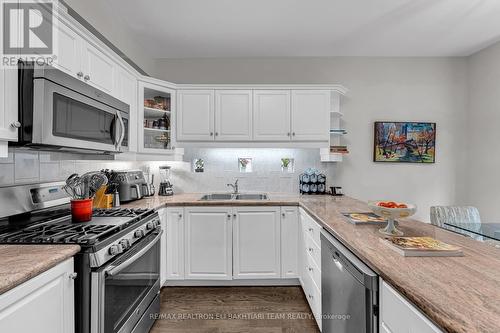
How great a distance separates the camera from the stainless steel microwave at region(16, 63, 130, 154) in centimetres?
132

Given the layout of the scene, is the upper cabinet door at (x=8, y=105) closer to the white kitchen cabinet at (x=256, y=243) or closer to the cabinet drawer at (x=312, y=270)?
the white kitchen cabinet at (x=256, y=243)

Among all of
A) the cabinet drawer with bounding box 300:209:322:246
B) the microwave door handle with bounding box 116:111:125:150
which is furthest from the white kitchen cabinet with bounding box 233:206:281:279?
the microwave door handle with bounding box 116:111:125:150

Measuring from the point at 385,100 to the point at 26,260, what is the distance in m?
3.82

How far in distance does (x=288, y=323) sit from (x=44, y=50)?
2.54m

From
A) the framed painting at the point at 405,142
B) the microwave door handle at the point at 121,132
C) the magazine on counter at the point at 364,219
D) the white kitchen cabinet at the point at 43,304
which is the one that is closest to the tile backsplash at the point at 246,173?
the framed painting at the point at 405,142

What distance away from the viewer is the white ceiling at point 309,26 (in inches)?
92.6

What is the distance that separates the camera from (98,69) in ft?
6.73

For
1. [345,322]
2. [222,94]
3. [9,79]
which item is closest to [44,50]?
[9,79]

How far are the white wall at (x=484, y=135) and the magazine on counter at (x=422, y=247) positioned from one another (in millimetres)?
2780

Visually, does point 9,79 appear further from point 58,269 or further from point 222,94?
point 222,94

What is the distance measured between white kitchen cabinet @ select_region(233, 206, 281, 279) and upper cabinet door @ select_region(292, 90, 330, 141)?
1.01 metres

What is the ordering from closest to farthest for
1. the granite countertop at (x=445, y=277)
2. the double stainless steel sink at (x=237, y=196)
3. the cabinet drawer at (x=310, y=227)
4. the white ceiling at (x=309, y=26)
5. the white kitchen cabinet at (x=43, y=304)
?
the granite countertop at (x=445, y=277) < the white kitchen cabinet at (x=43, y=304) < the cabinet drawer at (x=310, y=227) < the white ceiling at (x=309, y=26) < the double stainless steel sink at (x=237, y=196)

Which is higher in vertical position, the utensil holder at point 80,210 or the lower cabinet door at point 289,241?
the utensil holder at point 80,210

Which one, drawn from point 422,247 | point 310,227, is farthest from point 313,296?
point 422,247
